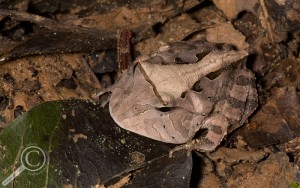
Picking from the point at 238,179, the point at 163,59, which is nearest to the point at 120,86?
the point at 163,59

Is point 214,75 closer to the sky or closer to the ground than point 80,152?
closer to the sky

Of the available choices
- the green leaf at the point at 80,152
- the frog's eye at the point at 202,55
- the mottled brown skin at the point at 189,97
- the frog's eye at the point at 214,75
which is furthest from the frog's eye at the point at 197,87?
the green leaf at the point at 80,152

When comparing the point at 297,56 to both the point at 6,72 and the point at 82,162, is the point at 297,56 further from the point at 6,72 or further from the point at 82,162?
the point at 6,72

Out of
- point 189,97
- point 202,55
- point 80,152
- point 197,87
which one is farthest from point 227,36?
point 80,152

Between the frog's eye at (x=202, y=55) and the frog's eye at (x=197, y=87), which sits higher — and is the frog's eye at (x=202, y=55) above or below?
above

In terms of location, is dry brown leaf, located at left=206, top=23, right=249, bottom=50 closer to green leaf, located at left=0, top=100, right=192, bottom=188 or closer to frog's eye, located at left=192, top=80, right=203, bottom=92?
frog's eye, located at left=192, top=80, right=203, bottom=92

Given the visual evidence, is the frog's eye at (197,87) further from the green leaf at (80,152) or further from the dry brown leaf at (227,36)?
the dry brown leaf at (227,36)

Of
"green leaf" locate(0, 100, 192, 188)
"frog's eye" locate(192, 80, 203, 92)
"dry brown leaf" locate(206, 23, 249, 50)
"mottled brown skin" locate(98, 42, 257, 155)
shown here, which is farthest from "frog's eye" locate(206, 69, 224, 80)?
"green leaf" locate(0, 100, 192, 188)

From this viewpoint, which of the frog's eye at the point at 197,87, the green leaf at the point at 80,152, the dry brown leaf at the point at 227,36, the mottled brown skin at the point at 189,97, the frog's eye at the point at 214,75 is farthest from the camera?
the dry brown leaf at the point at 227,36

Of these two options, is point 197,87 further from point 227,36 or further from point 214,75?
point 227,36

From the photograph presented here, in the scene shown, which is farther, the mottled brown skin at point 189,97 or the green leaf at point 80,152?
the mottled brown skin at point 189,97
